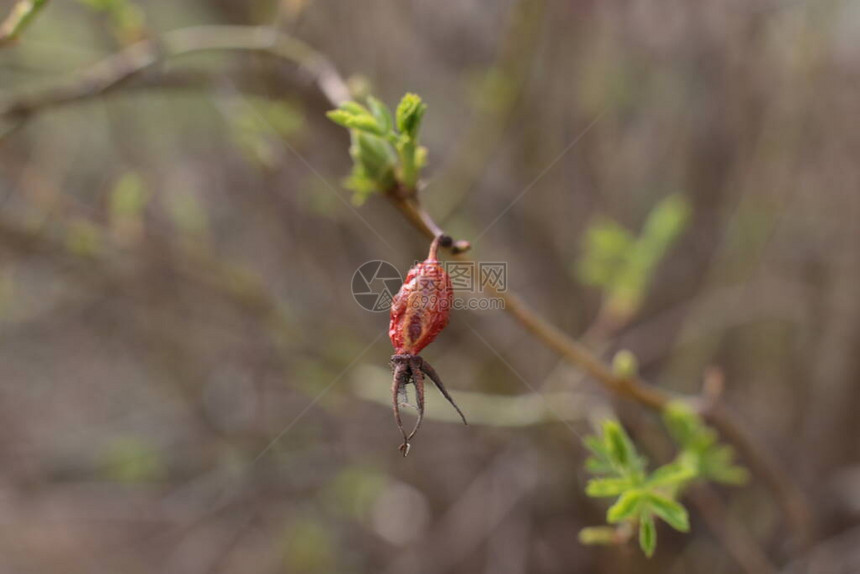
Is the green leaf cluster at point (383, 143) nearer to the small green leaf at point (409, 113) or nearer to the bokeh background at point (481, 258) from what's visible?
the small green leaf at point (409, 113)

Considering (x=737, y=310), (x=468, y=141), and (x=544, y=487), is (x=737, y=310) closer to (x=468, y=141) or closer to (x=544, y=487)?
(x=544, y=487)

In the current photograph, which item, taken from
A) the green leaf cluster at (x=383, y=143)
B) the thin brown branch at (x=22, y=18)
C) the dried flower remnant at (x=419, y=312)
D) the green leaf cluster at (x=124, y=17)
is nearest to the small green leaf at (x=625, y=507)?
the dried flower remnant at (x=419, y=312)

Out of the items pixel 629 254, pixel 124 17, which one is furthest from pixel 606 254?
pixel 124 17

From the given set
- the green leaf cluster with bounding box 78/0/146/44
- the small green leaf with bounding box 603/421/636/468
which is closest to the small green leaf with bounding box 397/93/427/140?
the small green leaf with bounding box 603/421/636/468

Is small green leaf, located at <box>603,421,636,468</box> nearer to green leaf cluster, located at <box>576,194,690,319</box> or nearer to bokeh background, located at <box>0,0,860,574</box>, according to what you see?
green leaf cluster, located at <box>576,194,690,319</box>

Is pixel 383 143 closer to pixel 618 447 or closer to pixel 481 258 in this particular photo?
pixel 618 447
